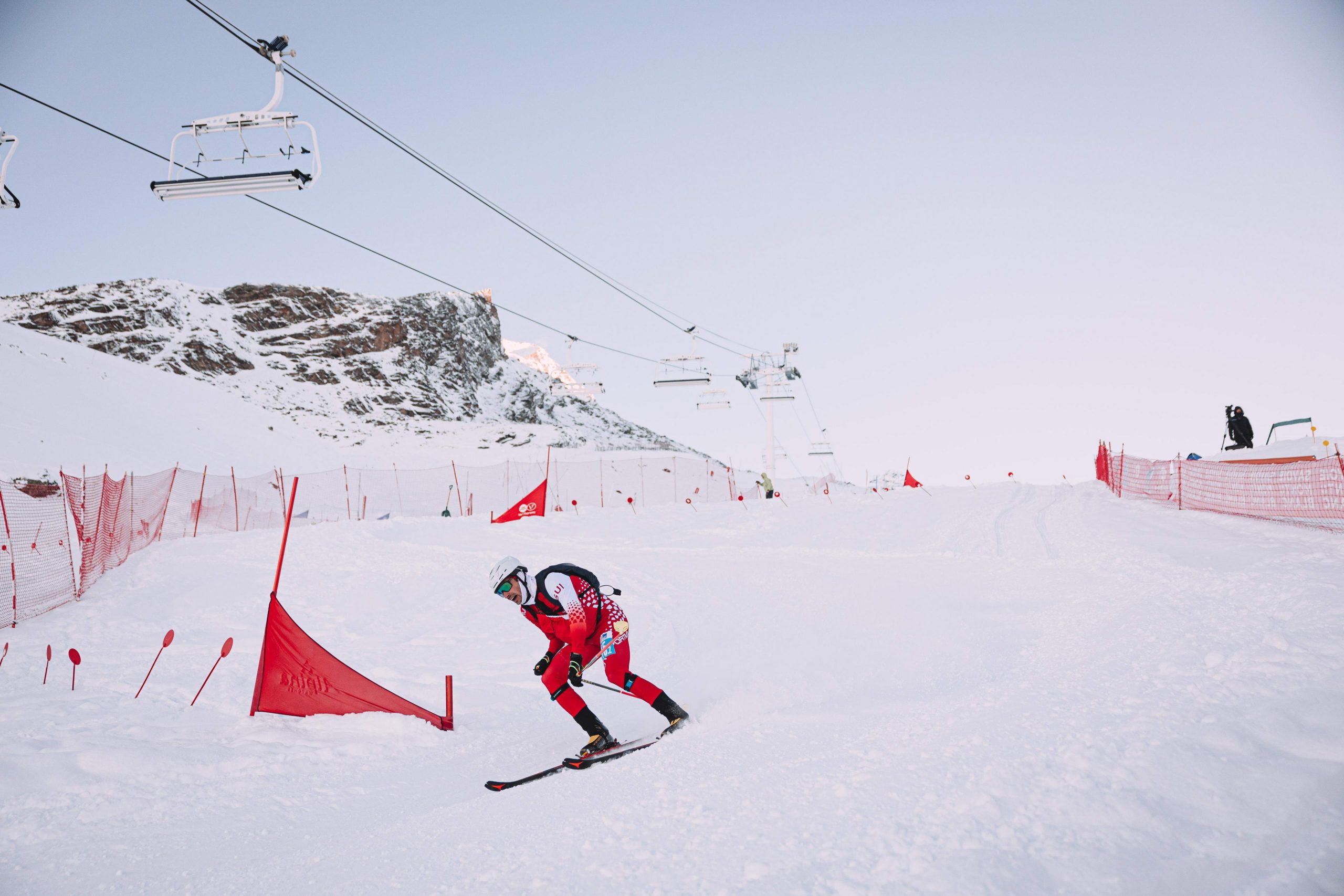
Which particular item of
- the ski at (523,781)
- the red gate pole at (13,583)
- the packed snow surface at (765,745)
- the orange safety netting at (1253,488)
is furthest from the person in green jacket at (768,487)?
the ski at (523,781)

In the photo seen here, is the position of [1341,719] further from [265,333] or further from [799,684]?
[265,333]

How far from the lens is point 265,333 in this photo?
285 ft

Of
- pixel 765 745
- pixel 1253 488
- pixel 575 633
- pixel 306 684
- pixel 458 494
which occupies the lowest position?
pixel 306 684

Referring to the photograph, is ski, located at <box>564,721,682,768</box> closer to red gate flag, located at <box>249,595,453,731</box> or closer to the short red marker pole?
red gate flag, located at <box>249,595,453,731</box>

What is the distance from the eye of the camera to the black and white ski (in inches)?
173

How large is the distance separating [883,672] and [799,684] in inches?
32.2

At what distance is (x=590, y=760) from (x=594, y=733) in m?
0.32

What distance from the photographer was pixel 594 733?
5.02m

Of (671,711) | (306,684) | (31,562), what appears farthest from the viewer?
(31,562)

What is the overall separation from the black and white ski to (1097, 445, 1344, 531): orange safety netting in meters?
10.8

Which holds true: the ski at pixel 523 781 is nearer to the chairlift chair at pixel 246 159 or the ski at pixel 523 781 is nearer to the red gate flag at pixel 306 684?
the red gate flag at pixel 306 684

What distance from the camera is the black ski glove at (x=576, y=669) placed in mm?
5020

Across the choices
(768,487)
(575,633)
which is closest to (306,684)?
(575,633)

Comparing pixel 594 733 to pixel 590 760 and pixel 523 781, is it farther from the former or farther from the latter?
pixel 523 781
